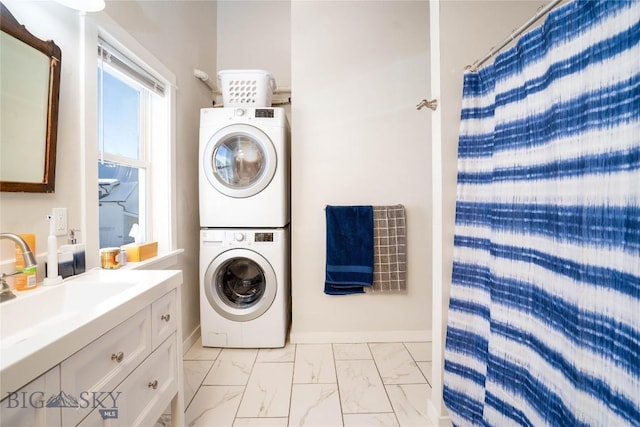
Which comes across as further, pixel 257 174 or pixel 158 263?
pixel 257 174

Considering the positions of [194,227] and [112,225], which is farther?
[194,227]

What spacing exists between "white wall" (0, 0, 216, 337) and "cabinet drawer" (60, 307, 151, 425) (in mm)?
502

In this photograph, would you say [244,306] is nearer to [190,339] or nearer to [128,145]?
[190,339]

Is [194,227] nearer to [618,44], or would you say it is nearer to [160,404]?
[160,404]

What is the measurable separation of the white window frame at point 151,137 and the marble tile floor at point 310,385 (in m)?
0.90

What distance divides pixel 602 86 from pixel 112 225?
2175 millimetres

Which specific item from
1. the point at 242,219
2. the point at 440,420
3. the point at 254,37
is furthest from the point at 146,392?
the point at 254,37

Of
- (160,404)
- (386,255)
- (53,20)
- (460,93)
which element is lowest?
(160,404)

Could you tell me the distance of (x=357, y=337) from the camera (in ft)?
7.06

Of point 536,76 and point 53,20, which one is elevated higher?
point 53,20

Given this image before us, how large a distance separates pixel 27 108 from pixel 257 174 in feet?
4.01

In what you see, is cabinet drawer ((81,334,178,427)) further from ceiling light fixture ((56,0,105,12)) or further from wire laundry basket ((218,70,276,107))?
wire laundry basket ((218,70,276,107))

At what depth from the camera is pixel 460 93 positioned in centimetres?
123

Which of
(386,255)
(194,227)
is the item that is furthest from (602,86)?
(194,227)
